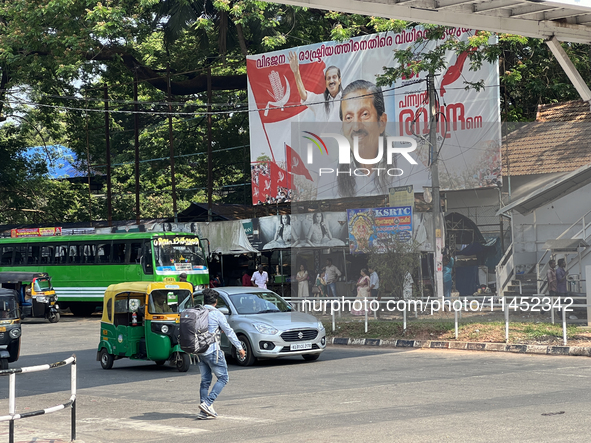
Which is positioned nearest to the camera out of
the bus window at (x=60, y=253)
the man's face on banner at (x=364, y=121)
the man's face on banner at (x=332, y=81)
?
the man's face on banner at (x=364, y=121)

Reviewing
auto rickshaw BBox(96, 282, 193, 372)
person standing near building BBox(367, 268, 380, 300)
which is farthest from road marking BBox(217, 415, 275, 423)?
person standing near building BBox(367, 268, 380, 300)

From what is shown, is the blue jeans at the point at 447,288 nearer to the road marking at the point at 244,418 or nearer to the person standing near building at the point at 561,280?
the person standing near building at the point at 561,280

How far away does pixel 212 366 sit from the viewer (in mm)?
9234

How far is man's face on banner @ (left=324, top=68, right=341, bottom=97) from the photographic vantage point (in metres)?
28.9

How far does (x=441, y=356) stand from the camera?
48.8 feet

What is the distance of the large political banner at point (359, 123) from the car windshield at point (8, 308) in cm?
1441

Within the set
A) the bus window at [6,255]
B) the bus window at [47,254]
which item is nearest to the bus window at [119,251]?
the bus window at [47,254]

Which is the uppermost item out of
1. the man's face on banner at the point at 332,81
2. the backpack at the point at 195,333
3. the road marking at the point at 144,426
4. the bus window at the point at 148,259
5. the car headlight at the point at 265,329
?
the man's face on banner at the point at 332,81

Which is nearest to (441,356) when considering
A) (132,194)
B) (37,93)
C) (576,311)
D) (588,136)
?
(576,311)

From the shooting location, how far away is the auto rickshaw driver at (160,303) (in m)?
13.9

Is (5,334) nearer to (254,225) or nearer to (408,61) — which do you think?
(408,61)

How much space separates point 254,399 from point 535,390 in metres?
3.67

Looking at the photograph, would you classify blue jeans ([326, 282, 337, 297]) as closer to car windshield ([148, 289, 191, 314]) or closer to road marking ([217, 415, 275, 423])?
car windshield ([148, 289, 191, 314])

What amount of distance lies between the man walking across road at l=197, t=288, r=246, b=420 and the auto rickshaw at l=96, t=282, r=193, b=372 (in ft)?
14.5
